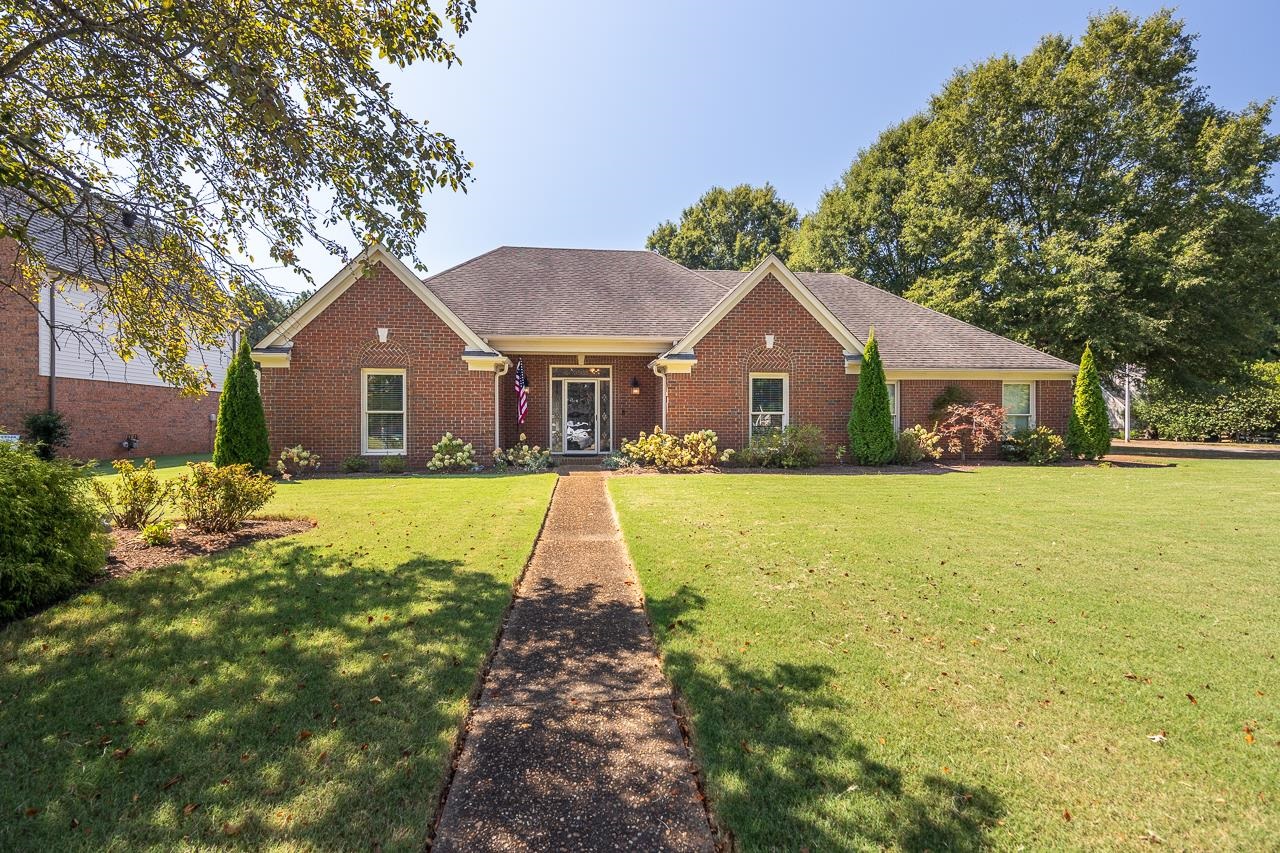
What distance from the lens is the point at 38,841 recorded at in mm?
2164

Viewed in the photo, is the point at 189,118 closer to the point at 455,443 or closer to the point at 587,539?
the point at 587,539

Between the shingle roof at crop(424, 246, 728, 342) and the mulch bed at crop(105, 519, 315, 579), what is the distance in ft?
28.2

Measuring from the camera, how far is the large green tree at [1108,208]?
819 inches

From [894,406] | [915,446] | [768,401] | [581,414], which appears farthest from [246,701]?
[894,406]

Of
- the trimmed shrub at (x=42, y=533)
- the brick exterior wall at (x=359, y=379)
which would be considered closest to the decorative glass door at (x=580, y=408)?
the brick exterior wall at (x=359, y=379)

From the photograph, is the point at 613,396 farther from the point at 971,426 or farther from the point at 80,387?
the point at 80,387

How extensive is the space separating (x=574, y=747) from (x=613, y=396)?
14.0 metres

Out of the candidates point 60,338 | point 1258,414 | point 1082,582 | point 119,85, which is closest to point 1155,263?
point 1258,414

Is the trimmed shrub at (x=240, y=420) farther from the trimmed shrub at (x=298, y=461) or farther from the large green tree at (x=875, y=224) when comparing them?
the large green tree at (x=875, y=224)

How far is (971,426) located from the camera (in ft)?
53.3

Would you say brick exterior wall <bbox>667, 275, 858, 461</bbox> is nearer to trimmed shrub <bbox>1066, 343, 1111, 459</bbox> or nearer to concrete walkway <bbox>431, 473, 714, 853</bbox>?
trimmed shrub <bbox>1066, 343, 1111, 459</bbox>

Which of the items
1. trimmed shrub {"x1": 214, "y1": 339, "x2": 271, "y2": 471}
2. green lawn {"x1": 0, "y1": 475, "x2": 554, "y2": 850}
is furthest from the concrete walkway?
trimmed shrub {"x1": 214, "y1": 339, "x2": 271, "y2": 471}

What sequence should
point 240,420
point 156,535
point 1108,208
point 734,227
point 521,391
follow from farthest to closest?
point 734,227 → point 1108,208 → point 521,391 → point 240,420 → point 156,535

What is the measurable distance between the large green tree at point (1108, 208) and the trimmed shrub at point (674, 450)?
16.1m
